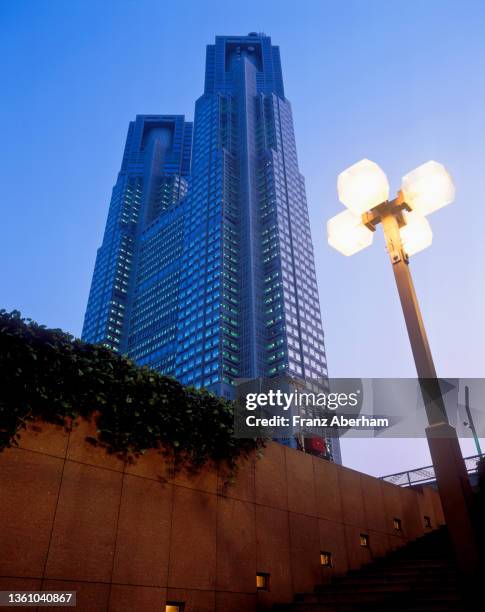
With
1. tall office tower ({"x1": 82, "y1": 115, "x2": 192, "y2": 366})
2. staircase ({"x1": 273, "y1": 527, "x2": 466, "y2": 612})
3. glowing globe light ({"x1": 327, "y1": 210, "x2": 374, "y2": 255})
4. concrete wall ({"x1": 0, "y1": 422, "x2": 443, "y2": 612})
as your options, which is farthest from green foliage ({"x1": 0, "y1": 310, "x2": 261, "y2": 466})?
tall office tower ({"x1": 82, "y1": 115, "x2": 192, "y2": 366})

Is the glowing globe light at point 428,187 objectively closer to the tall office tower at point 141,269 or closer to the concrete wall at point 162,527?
the concrete wall at point 162,527

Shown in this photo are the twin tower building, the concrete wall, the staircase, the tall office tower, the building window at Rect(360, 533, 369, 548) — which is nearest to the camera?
the concrete wall

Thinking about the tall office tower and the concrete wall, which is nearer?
the concrete wall

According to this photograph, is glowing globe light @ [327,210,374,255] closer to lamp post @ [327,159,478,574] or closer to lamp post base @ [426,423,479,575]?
lamp post @ [327,159,478,574]

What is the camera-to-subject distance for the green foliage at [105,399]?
6242mm

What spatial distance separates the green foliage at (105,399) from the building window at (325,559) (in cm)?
342

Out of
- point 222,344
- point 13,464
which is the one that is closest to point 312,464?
point 13,464

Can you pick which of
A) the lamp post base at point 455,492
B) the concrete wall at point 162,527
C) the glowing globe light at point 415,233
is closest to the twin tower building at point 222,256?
the concrete wall at point 162,527

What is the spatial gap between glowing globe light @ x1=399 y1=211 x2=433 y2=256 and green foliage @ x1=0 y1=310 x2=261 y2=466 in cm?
515

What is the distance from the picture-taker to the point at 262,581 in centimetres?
893

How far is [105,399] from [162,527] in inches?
97.8

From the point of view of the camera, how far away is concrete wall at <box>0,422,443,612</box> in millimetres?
6086

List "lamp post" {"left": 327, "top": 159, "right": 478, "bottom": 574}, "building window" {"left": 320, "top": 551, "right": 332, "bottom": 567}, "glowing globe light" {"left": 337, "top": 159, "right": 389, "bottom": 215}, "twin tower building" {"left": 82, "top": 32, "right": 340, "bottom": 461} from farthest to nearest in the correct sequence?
1. "twin tower building" {"left": 82, "top": 32, "right": 340, "bottom": 461}
2. "building window" {"left": 320, "top": 551, "right": 332, "bottom": 567}
3. "glowing globe light" {"left": 337, "top": 159, "right": 389, "bottom": 215}
4. "lamp post" {"left": 327, "top": 159, "right": 478, "bottom": 574}

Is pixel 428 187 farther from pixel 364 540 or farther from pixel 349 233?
pixel 364 540
